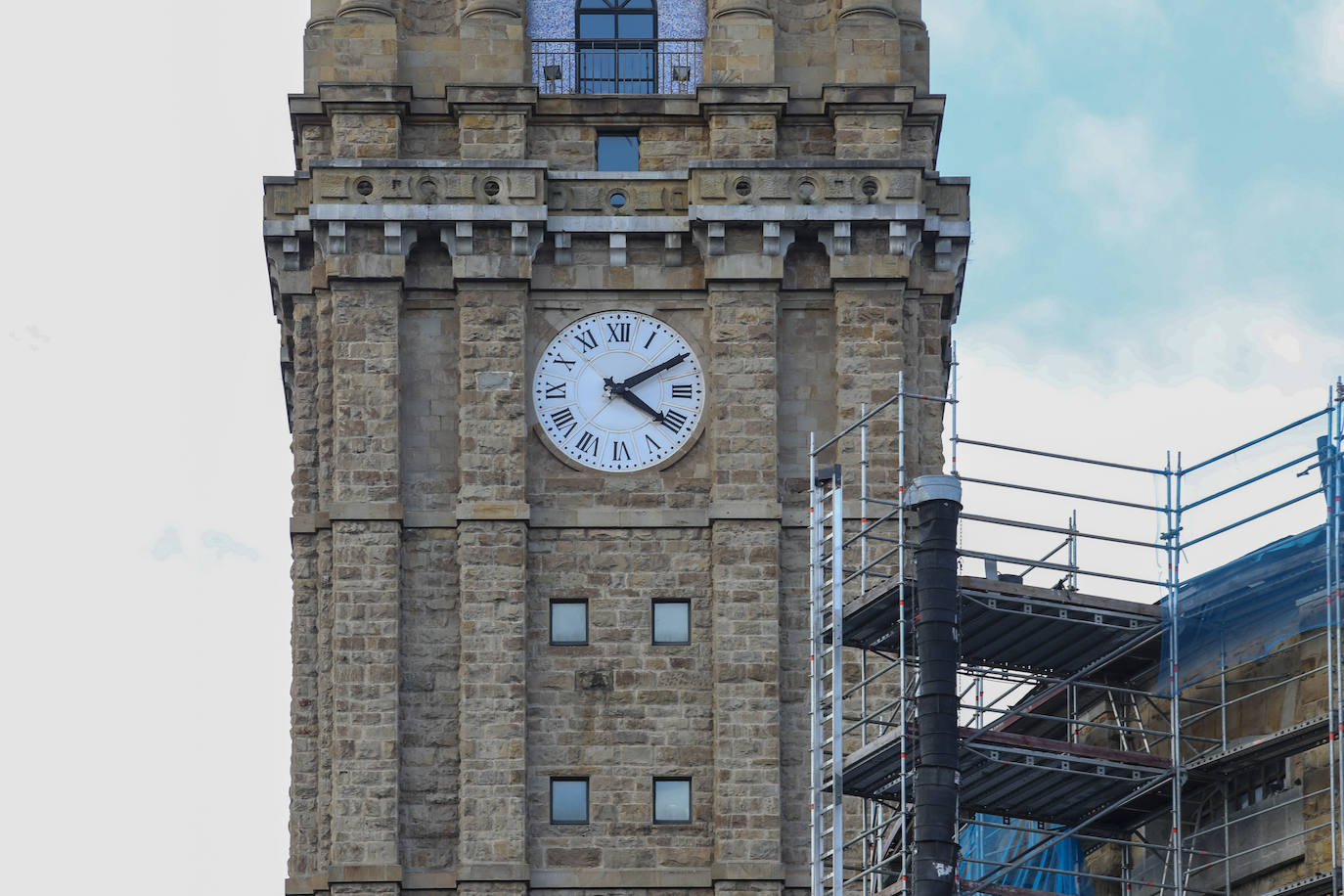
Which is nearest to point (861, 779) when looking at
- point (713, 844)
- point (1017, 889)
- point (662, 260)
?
point (1017, 889)

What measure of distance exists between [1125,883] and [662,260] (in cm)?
1704

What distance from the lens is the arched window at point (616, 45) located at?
83438 millimetres

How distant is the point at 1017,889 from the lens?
66.6m

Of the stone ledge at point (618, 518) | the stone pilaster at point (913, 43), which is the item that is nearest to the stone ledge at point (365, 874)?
the stone ledge at point (618, 518)

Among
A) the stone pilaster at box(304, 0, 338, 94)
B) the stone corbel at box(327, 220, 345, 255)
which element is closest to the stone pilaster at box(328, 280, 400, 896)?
the stone corbel at box(327, 220, 345, 255)

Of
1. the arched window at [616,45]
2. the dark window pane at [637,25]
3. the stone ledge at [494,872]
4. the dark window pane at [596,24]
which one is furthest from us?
the dark window pane at [637,25]

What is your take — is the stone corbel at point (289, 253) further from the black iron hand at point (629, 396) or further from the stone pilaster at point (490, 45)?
the black iron hand at point (629, 396)

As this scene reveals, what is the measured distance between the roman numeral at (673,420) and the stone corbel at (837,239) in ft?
12.8

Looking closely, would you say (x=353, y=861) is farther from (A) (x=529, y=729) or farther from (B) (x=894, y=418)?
(B) (x=894, y=418)

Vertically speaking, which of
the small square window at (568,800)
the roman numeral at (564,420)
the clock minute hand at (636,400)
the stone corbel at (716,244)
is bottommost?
the small square window at (568,800)

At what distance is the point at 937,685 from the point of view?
65.5 meters

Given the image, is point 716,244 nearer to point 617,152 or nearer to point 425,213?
point 617,152

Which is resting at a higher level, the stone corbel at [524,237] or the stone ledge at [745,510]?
the stone corbel at [524,237]

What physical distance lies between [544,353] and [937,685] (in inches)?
667
